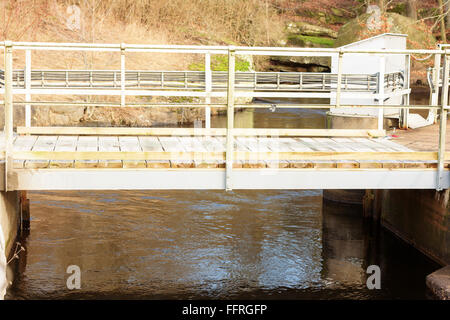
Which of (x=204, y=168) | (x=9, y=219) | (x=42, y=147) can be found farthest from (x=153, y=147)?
(x=9, y=219)

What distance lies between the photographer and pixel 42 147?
295 inches

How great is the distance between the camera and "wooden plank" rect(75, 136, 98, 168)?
6926mm

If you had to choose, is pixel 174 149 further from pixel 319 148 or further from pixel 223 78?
pixel 223 78

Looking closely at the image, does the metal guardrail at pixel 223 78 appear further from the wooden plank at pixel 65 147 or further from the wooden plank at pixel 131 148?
the wooden plank at pixel 65 147

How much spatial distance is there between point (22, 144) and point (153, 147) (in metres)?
1.41

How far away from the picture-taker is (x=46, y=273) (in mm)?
8445

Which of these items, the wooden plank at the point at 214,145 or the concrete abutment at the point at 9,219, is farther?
the concrete abutment at the point at 9,219

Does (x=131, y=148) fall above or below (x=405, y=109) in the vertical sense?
below

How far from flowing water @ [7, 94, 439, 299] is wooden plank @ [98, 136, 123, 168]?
5.31 ft

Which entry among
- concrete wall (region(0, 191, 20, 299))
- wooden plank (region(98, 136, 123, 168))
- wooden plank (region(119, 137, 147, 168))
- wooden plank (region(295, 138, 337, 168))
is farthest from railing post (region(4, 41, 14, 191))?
wooden plank (region(295, 138, 337, 168))

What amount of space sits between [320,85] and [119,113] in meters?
9.03

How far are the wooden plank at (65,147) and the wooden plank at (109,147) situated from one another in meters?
0.27

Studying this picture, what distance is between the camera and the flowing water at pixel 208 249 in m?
8.13
